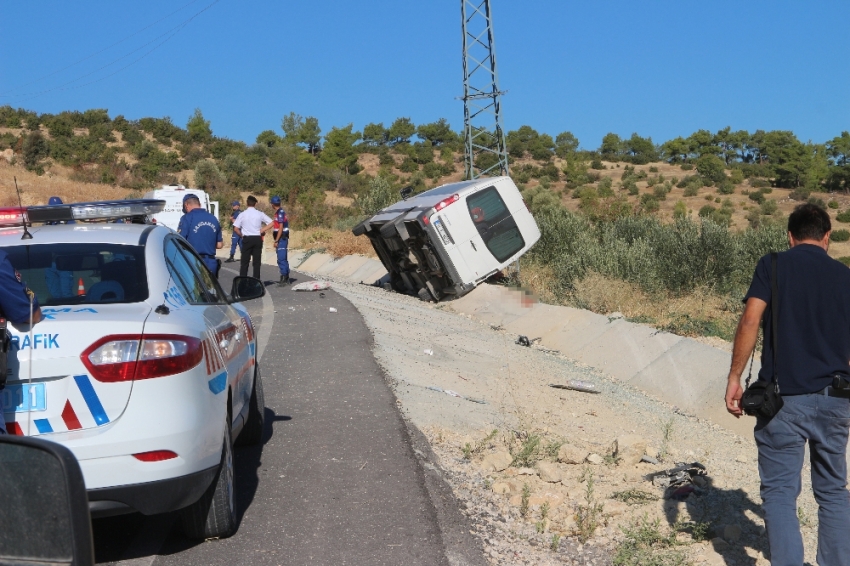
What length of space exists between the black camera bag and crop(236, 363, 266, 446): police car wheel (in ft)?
11.3

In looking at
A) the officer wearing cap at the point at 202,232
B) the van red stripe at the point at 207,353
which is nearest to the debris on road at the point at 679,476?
the van red stripe at the point at 207,353

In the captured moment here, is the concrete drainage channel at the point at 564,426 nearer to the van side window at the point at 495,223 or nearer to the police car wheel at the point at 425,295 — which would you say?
the police car wheel at the point at 425,295

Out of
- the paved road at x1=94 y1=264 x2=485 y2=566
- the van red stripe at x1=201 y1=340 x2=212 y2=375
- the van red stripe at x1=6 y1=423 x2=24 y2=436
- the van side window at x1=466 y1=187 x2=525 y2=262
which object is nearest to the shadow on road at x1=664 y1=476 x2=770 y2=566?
the paved road at x1=94 y1=264 x2=485 y2=566

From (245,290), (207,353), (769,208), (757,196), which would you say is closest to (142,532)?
(207,353)

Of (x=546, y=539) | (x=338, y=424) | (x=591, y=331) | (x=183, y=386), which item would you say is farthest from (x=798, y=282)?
(x=591, y=331)

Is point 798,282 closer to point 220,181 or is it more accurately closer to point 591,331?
point 591,331

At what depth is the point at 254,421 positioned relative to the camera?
21.7 ft

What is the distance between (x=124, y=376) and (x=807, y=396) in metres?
3.07

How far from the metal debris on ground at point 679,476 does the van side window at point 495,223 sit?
11.8 metres

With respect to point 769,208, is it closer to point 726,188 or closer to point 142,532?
point 726,188

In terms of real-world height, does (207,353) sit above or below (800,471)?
above

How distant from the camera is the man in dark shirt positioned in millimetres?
4332

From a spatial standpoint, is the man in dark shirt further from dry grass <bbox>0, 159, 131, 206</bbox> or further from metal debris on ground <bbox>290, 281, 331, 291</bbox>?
dry grass <bbox>0, 159, 131, 206</bbox>

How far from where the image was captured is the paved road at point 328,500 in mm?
4699
